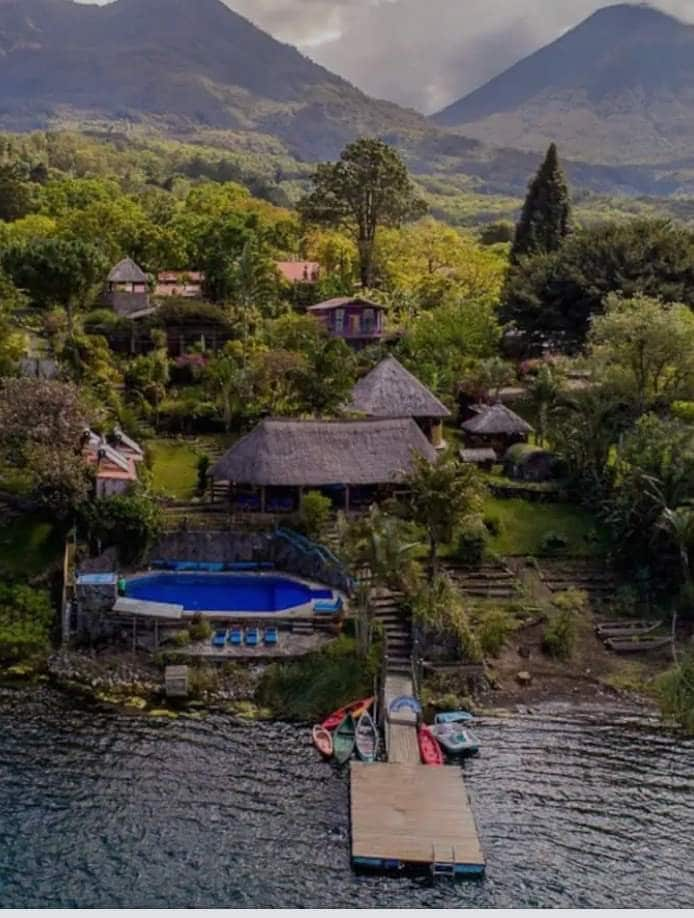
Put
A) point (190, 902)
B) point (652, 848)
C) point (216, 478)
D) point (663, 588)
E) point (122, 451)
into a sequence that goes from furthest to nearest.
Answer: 1. point (122, 451)
2. point (216, 478)
3. point (663, 588)
4. point (652, 848)
5. point (190, 902)

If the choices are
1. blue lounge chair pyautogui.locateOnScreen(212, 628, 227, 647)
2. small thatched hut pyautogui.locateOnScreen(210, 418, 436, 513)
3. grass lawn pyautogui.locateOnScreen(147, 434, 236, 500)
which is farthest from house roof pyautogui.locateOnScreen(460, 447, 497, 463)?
blue lounge chair pyautogui.locateOnScreen(212, 628, 227, 647)

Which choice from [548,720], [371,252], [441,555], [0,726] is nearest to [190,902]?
[0,726]

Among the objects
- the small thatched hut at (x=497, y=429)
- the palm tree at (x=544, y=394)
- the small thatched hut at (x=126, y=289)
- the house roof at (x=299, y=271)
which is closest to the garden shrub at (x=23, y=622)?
the small thatched hut at (x=497, y=429)

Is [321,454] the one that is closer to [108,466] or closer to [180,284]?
[108,466]

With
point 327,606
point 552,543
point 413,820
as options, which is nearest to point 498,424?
point 552,543

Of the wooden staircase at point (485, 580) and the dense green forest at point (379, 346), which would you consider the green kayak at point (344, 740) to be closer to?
the dense green forest at point (379, 346)

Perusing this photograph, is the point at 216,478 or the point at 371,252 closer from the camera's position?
the point at 216,478

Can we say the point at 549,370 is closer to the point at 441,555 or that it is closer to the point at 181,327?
the point at 441,555
